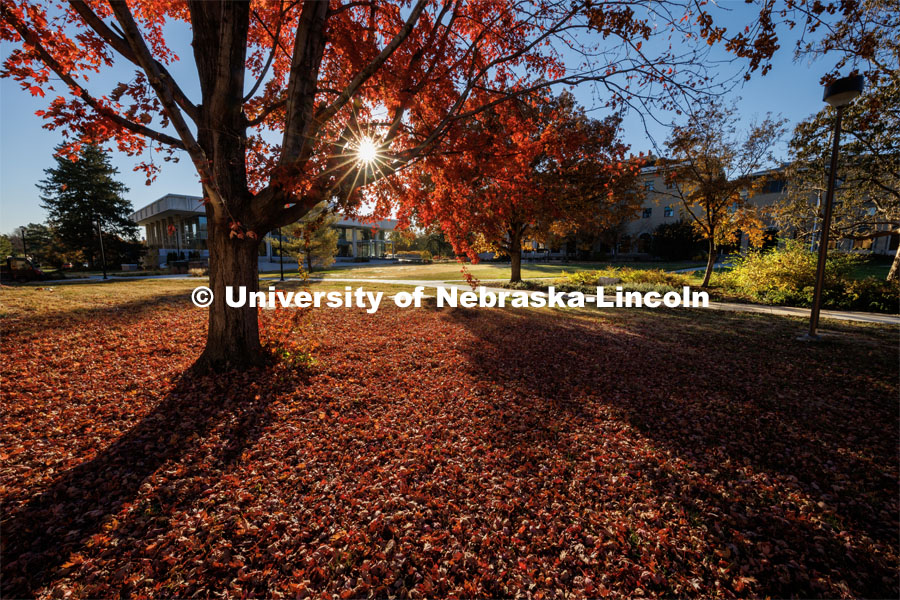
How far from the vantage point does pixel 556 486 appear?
127 inches

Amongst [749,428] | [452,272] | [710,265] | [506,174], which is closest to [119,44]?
[506,174]

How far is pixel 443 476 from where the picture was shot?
334cm

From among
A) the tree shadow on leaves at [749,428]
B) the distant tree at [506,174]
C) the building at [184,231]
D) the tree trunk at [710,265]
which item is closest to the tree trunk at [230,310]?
the distant tree at [506,174]

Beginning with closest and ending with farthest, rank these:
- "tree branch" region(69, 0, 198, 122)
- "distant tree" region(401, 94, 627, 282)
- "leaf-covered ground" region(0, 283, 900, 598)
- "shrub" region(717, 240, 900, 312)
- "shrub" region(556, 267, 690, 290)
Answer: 1. "leaf-covered ground" region(0, 283, 900, 598)
2. "tree branch" region(69, 0, 198, 122)
3. "distant tree" region(401, 94, 627, 282)
4. "shrub" region(717, 240, 900, 312)
5. "shrub" region(556, 267, 690, 290)

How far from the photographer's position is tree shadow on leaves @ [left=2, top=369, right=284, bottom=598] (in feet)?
7.75

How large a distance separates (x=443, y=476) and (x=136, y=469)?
2.94 meters

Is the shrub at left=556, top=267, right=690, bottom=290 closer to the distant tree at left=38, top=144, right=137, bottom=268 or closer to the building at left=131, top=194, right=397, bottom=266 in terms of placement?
the building at left=131, top=194, right=397, bottom=266

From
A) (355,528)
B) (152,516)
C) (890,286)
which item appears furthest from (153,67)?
(890,286)

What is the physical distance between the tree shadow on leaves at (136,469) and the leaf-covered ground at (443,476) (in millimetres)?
21

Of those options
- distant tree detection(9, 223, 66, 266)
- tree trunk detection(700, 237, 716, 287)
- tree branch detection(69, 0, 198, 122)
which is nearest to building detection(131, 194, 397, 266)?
distant tree detection(9, 223, 66, 266)

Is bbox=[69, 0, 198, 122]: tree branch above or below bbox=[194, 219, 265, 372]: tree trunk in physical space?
above

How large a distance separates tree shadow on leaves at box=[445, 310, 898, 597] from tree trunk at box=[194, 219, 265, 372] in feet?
13.0

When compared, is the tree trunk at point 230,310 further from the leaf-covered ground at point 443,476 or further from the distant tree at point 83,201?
the distant tree at point 83,201

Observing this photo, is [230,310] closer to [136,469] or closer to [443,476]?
[136,469]
